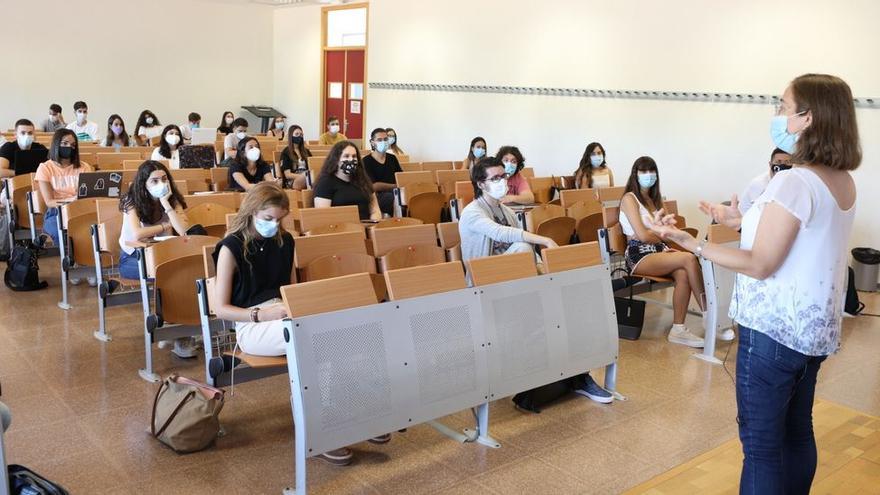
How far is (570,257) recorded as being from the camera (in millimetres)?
4137

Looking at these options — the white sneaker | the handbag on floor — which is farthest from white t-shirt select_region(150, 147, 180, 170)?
the white sneaker

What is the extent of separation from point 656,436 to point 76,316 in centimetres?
404

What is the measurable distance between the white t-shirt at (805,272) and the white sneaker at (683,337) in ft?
10.7

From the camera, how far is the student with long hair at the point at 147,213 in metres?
4.97

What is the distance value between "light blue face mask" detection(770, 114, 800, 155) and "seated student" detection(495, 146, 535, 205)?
192 inches

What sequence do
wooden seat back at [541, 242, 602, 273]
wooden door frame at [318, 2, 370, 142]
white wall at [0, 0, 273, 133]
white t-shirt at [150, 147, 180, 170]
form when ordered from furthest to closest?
wooden door frame at [318, 2, 370, 142], white wall at [0, 0, 273, 133], white t-shirt at [150, 147, 180, 170], wooden seat back at [541, 242, 602, 273]

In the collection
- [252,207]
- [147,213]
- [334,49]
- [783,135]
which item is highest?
[334,49]

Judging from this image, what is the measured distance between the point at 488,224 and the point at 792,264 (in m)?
2.79

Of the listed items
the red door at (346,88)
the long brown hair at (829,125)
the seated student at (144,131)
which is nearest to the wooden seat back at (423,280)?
the long brown hair at (829,125)

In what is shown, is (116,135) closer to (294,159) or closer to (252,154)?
(294,159)

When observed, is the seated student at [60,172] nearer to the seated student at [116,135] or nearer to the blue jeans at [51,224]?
the blue jeans at [51,224]

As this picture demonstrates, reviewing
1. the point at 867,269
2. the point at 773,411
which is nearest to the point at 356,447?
the point at 773,411

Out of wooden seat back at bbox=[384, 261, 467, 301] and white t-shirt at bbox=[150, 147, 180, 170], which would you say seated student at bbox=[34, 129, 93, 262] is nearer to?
white t-shirt at bbox=[150, 147, 180, 170]

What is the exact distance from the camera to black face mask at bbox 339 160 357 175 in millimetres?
6133
